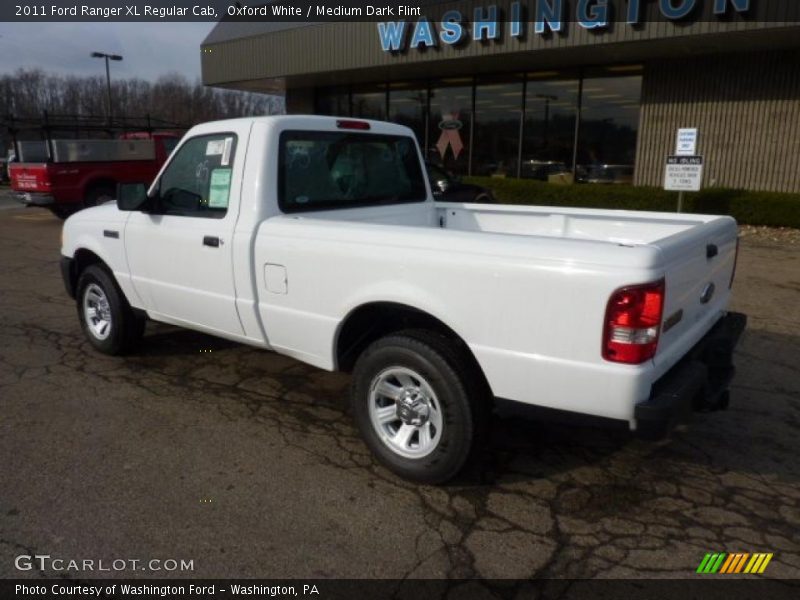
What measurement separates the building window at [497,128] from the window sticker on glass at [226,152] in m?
13.7

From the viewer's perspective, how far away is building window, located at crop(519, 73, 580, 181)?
1577 cm

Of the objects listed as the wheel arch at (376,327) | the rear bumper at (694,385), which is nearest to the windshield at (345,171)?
the wheel arch at (376,327)

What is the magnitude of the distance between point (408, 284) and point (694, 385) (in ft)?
4.52

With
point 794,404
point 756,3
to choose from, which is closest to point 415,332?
point 794,404

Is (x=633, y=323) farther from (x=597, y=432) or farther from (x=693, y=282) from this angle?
(x=597, y=432)

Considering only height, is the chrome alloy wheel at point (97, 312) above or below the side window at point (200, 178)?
below

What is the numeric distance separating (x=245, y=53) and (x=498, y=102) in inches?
304

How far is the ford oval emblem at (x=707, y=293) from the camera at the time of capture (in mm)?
3352

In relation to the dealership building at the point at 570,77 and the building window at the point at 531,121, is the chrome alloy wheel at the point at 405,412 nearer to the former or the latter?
the dealership building at the point at 570,77

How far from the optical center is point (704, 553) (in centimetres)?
283

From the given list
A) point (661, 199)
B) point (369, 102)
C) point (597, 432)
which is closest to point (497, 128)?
point (369, 102)

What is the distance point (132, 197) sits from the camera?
445cm

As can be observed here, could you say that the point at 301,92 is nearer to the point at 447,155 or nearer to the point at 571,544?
the point at 447,155

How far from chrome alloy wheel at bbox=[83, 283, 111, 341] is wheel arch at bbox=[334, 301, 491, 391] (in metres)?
2.45
